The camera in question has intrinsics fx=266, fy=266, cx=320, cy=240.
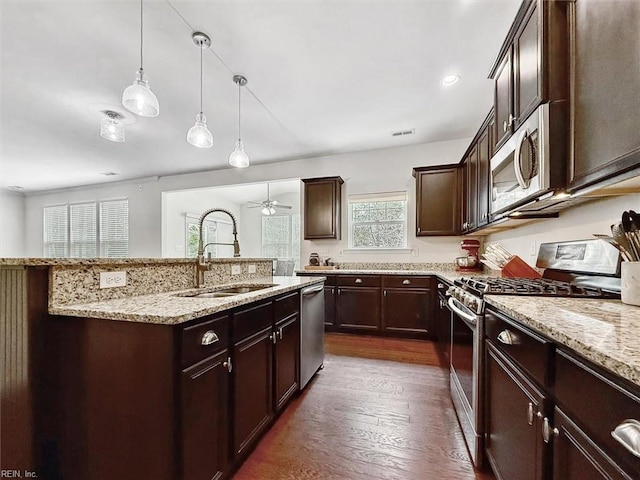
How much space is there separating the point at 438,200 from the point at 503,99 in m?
1.99

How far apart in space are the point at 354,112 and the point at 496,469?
321cm

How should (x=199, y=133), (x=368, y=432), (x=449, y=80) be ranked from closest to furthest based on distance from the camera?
(x=368, y=432) → (x=199, y=133) → (x=449, y=80)

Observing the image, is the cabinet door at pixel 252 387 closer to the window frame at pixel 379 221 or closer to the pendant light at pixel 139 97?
the pendant light at pixel 139 97

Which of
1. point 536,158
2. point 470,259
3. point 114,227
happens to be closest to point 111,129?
point 536,158

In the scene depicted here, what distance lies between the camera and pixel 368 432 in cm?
167

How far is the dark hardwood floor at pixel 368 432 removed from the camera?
139 centimetres

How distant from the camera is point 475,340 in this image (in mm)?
1438

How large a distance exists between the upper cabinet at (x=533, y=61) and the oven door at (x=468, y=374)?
114 cm

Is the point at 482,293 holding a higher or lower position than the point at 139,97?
lower

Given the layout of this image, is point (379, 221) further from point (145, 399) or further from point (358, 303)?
point (145, 399)

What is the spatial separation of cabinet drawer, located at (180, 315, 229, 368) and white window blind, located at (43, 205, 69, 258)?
810 centimetres

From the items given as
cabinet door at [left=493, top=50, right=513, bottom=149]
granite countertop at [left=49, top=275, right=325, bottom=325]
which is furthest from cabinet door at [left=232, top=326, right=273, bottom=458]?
cabinet door at [left=493, top=50, right=513, bottom=149]

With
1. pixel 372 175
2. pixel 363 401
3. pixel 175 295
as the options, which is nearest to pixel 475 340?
pixel 363 401

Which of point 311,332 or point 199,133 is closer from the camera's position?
point 199,133
